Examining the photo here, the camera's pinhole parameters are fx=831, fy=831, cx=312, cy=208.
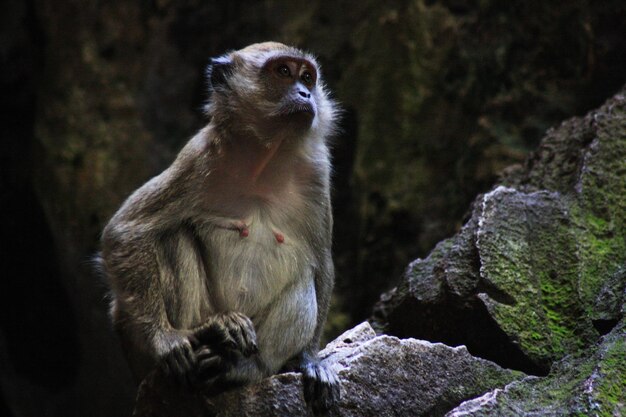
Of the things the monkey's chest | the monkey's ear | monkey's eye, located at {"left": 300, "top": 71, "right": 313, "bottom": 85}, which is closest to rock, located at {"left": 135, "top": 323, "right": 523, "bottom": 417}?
the monkey's chest

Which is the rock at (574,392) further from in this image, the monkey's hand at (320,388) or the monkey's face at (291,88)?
the monkey's face at (291,88)

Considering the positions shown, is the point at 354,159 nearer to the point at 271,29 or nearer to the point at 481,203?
the point at 271,29

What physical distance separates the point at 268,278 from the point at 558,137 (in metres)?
2.66

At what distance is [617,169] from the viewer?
5.57 m

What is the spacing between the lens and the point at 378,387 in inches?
171

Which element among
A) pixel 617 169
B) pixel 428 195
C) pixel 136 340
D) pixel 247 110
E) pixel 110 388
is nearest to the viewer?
pixel 136 340

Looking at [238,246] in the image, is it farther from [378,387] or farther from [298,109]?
[378,387]

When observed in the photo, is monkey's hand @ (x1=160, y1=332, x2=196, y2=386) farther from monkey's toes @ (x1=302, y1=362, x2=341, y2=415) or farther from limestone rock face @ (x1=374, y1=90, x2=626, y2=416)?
limestone rock face @ (x1=374, y1=90, x2=626, y2=416)

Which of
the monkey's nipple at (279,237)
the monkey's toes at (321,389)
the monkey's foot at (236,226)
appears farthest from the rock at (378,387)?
the monkey's foot at (236,226)

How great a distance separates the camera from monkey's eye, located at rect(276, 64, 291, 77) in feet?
17.3

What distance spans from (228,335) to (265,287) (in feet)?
1.79

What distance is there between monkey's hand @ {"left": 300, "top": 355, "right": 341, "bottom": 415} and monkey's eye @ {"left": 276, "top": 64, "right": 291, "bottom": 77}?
1.90 meters

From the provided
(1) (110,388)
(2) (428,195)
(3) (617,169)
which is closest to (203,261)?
(3) (617,169)

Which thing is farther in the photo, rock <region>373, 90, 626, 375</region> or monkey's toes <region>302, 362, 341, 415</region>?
rock <region>373, 90, 626, 375</region>
